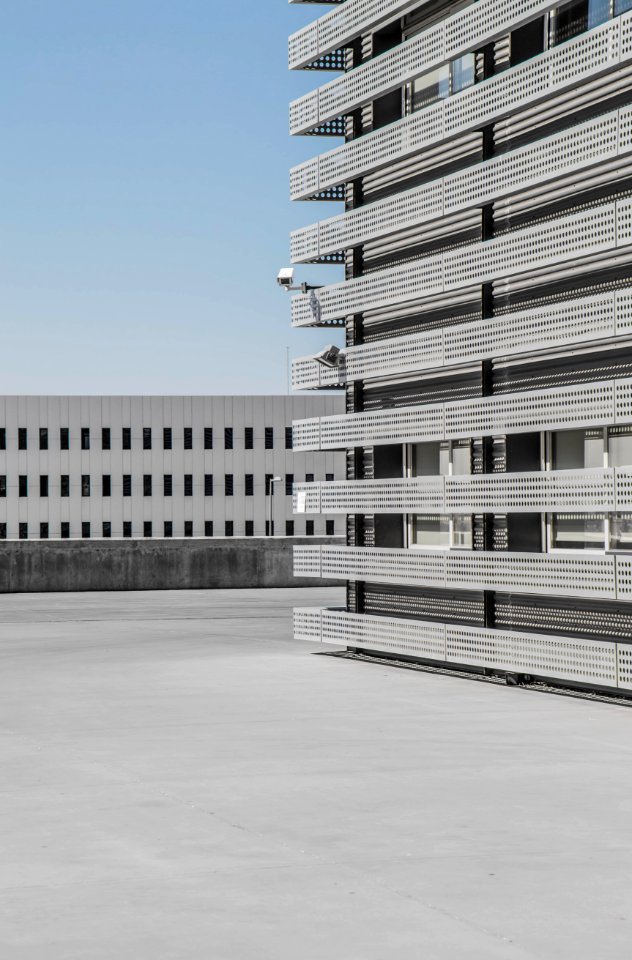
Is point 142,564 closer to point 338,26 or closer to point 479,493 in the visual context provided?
point 338,26

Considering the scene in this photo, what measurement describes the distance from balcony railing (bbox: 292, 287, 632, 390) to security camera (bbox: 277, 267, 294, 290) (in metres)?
1.38

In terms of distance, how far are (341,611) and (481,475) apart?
5.83 meters

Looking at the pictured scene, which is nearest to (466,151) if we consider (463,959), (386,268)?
(386,268)

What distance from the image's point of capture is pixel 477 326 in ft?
65.1

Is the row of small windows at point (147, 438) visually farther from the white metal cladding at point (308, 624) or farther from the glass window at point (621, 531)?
the glass window at point (621, 531)

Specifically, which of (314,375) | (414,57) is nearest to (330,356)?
(314,375)

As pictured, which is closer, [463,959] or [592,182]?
[463,959]

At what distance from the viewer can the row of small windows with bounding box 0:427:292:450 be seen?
440 feet

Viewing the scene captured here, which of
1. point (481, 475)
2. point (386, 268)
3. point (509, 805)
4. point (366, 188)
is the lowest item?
point (509, 805)

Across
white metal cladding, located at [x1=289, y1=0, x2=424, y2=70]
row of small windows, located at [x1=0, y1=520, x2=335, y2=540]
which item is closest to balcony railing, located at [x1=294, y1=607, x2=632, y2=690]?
white metal cladding, located at [x1=289, y1=0, x2=424, y2=70]

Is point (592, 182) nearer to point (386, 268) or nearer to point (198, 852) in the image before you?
point (386, 268)

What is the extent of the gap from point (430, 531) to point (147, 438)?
114215 millimetres

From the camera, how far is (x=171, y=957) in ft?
21.6

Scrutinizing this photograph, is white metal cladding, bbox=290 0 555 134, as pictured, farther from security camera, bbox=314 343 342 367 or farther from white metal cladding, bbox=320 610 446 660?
white metal cladding, bbox=320 610 446 660
